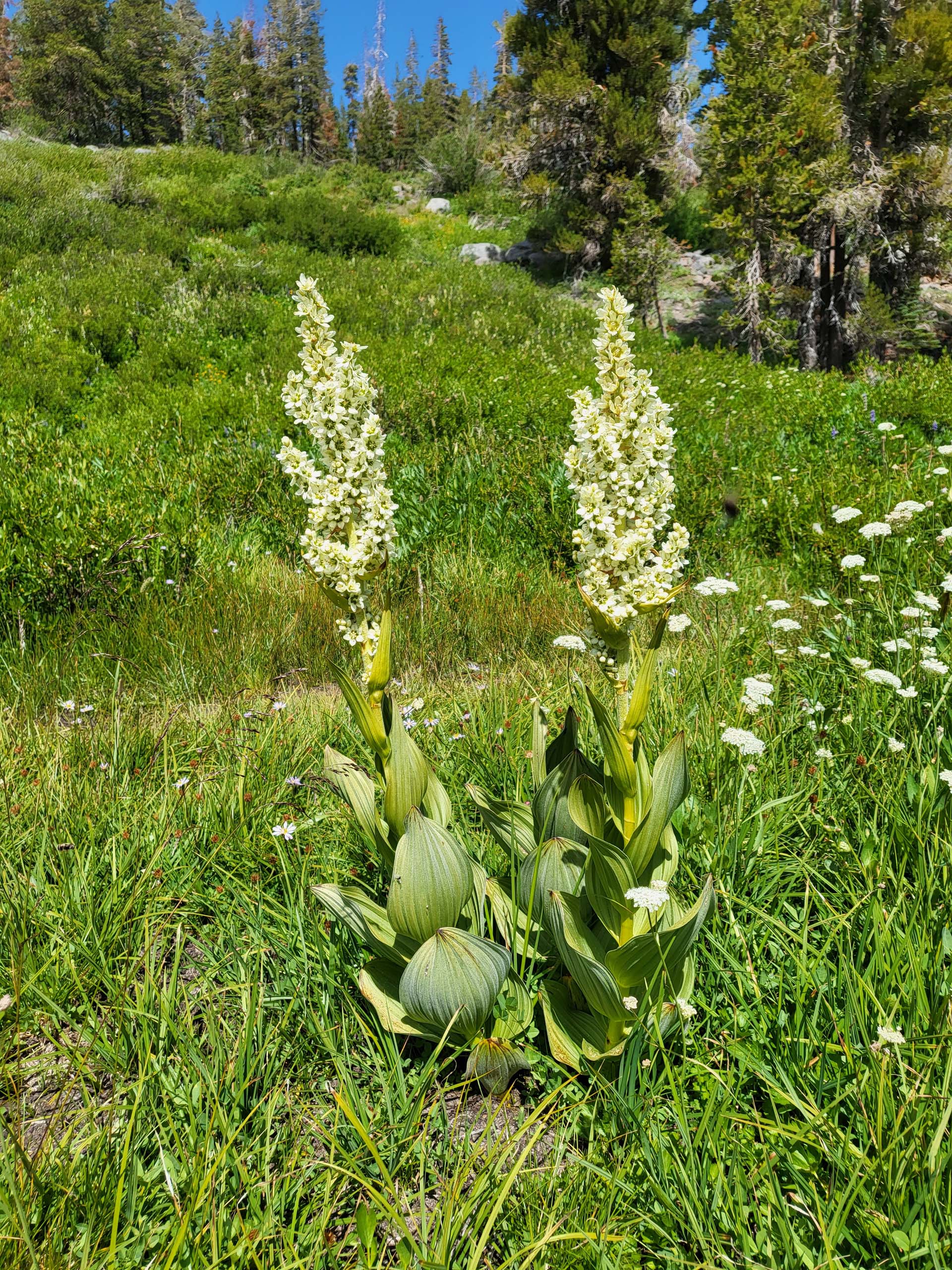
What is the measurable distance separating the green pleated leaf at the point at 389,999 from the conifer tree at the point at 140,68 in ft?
198

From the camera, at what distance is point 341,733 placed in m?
3.47

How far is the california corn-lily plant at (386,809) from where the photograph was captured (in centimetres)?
182

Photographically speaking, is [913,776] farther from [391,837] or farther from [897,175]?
[897,175]

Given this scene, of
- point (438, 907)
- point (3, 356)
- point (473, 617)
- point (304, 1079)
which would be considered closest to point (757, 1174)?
point (438, 907)

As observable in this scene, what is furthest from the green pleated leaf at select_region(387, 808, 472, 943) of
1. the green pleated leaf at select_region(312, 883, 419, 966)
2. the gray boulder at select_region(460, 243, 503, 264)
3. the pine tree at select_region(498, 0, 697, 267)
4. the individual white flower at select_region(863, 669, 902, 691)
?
the gray boulder at select_region(460, 243, 503, 264)

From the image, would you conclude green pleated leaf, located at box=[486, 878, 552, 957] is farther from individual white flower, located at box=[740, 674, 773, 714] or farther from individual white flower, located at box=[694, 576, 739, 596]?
individual white flower, located at box=[694, 576, 739, 596]

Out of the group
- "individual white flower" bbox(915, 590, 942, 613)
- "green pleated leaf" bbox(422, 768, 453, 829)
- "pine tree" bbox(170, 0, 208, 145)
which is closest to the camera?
"green pleated leaf" bbox(422, 768, 453, 829)

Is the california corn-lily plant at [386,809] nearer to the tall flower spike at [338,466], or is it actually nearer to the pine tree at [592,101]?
the tall flower spike at [338,466]

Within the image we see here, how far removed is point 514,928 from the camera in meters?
2.14

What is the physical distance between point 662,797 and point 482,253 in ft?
72.4

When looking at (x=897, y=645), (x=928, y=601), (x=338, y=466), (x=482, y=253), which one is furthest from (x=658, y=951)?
(x=482, y=253)

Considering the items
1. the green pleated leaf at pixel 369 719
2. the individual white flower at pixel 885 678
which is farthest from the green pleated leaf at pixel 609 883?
the individual white flower at pixel 885 678

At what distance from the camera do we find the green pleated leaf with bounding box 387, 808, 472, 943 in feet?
5.94

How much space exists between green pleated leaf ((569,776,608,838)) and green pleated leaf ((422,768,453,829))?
43 centimetres
